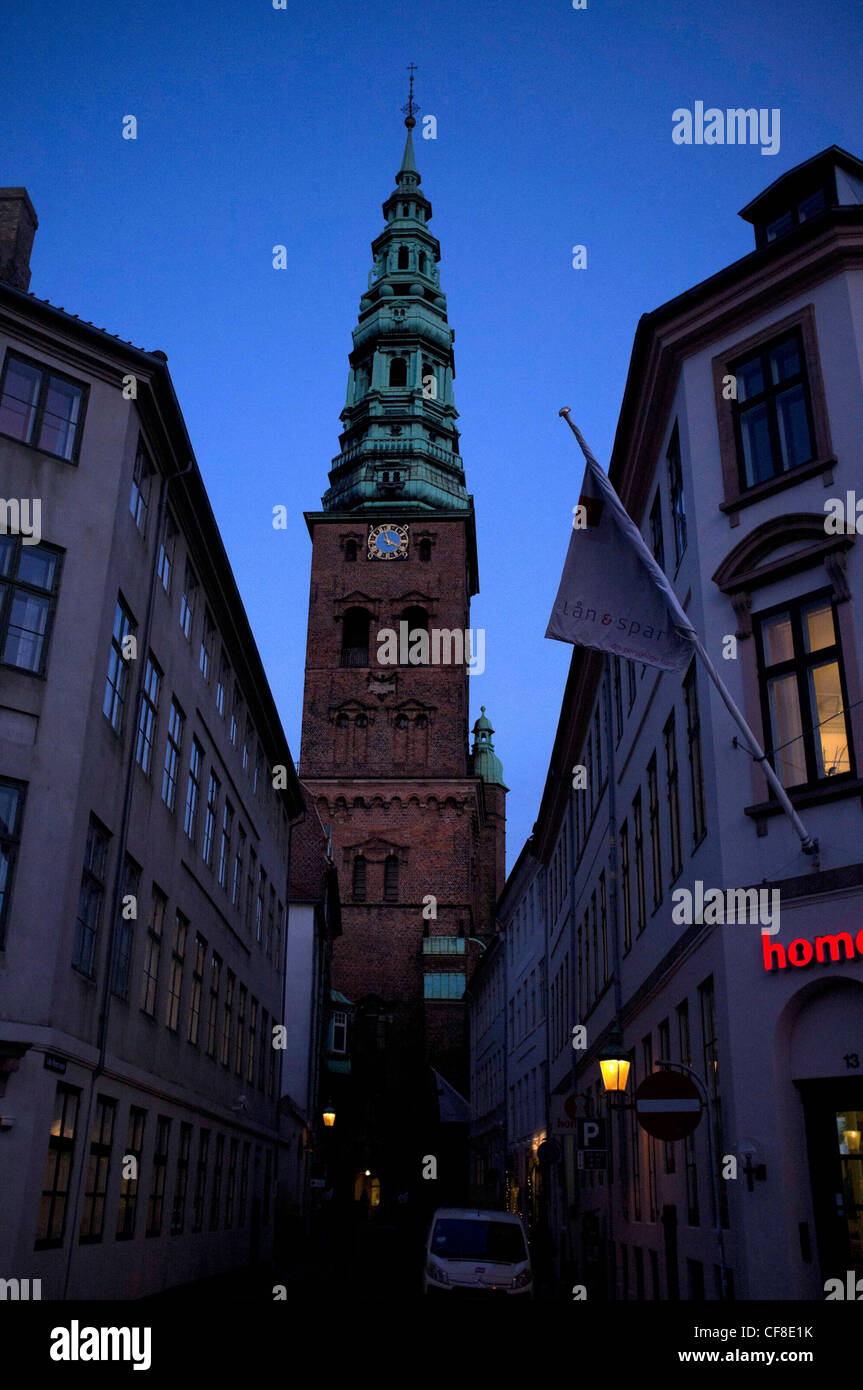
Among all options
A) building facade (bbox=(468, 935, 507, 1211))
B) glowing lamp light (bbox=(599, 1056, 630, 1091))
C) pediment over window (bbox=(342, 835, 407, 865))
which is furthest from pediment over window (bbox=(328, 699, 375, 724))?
glowing lamp light (bbox=(599, 1056, 630, 1091))

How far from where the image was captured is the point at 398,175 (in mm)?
89812

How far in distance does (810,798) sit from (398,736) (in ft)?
186

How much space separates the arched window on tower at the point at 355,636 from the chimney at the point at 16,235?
51.3 meters

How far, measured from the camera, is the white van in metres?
18.0

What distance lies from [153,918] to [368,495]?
5807 centimetres

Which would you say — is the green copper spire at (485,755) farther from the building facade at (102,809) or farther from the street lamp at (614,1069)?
the street lamp at (614,1069)

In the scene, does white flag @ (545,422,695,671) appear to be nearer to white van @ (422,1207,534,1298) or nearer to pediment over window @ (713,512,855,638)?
pediment over window @ (713,512,855,638)

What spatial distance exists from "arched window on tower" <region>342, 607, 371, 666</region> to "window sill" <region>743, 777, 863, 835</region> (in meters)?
58.7

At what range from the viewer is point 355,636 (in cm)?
7294

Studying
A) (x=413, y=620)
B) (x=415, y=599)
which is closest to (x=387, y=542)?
(x=415, y=599)

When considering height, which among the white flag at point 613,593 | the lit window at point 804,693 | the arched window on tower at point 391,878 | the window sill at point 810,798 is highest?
the arched window on tower at point 391,878

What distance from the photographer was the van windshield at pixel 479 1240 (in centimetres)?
1870

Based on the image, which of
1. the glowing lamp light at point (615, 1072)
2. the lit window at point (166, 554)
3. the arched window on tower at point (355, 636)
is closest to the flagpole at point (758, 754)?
the glowing lamp light at point (615, 1072)
